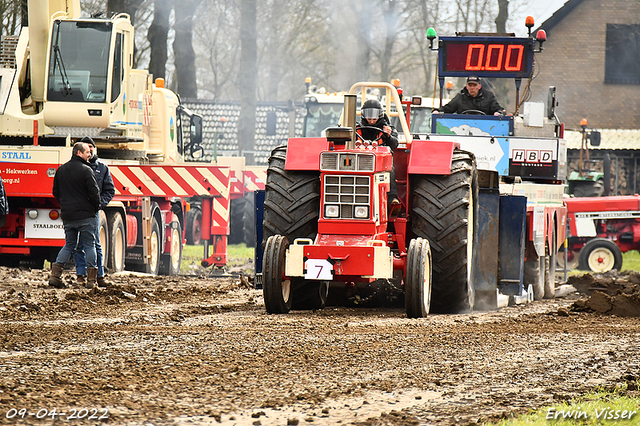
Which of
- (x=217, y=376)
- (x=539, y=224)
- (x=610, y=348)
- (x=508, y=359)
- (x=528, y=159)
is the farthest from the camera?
(x=528, y=159)

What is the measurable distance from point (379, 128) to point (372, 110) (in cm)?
19

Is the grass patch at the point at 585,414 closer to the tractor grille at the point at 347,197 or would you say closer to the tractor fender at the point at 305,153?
the tractor grille at the point at 347,197

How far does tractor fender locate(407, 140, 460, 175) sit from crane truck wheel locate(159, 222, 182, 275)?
8.53 meters

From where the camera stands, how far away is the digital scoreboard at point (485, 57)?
13391mm

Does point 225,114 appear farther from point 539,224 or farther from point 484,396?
point 484,396

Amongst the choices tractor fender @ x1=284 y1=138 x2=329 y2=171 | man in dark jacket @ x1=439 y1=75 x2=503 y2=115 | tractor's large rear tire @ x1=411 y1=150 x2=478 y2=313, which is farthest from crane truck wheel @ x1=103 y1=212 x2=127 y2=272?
tractor's large rear tire @ x1=411 y1=150 x2=478 y2=313

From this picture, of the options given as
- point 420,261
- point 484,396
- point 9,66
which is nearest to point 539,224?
point 420,261

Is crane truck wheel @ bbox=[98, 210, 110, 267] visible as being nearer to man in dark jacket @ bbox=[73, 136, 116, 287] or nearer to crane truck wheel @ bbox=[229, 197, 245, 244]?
man in dark jacket @ bbox=[73, 136, 116, 287]

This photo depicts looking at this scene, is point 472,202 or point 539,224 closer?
point 472,202

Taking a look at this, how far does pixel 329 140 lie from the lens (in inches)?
345

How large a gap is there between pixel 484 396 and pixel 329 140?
155 inches

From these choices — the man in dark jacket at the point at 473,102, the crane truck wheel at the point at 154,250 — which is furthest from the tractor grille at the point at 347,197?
the crane truck wheel at the point at 154,250

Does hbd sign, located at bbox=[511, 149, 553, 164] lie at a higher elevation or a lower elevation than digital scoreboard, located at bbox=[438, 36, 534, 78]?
lower

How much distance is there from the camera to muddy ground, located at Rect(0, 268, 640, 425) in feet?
15.9
